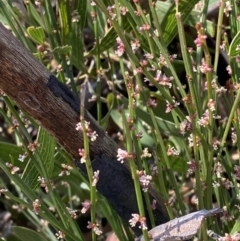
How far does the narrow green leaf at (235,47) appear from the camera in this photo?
66 centimetres

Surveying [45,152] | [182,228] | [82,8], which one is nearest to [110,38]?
[82,8]

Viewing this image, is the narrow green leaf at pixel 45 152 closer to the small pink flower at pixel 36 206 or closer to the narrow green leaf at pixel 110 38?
the small pink flower at pixel 36 206

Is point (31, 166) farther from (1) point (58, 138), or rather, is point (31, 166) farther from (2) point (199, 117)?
(2) point (199, 117)

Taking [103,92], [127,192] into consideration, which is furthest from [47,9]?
[103,92]

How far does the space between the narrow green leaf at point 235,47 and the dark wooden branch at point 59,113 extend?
18cm

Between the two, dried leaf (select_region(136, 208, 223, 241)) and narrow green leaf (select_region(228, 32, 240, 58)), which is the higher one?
narrow green leaf (select_region(228, 32, 240, 58))

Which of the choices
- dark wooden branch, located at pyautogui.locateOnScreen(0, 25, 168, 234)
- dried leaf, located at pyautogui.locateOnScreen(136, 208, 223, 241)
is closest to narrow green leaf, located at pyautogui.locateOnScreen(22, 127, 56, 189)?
dark wooden branch, located at pyautogui.locateOnScreen(0, 25, 168, 234)

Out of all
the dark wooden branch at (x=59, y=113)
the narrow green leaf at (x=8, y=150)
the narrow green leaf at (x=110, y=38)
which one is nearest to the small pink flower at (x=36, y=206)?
the dark wooden branch at (x=59, y=113)

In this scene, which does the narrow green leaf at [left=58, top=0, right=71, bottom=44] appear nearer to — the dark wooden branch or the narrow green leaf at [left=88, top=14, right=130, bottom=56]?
the narrow green leaf at [left=88, top=14, right=130, bottom=56]

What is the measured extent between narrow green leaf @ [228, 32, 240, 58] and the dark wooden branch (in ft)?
0.60

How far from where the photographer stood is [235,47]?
0.68 m

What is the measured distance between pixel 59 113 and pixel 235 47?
22cm

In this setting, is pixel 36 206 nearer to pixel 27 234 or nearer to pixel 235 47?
pixel 27 234

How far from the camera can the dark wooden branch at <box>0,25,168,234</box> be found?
0.61 m
